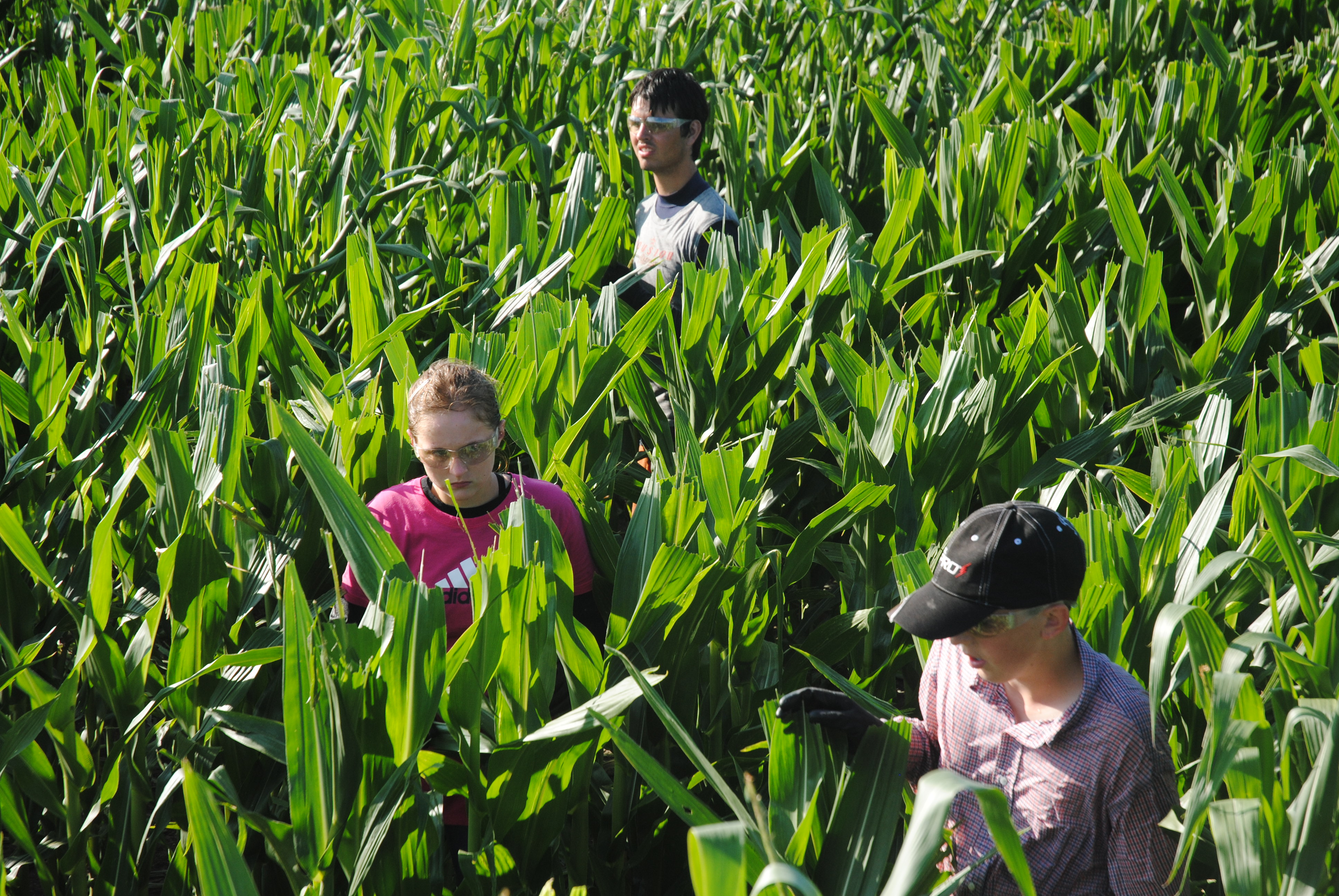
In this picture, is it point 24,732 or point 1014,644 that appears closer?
point 1014,644

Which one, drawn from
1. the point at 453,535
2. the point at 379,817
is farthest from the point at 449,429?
the point at 379,817

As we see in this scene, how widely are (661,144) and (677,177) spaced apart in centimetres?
8

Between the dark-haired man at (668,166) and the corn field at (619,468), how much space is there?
0.45 ft

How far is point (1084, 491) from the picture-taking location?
1663 mm

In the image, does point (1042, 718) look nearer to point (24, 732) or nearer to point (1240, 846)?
point (1240, 846)

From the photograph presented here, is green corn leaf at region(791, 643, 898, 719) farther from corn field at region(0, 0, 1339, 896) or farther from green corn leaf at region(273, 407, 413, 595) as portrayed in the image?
green corn leaf at region(273, 407, 413, 595)

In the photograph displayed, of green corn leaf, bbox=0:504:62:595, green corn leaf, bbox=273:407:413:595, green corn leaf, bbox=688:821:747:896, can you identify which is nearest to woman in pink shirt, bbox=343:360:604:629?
green corn leaf, bbox=273:407:413:595

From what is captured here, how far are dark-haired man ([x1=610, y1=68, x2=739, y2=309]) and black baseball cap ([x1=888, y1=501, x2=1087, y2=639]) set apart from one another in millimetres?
1485

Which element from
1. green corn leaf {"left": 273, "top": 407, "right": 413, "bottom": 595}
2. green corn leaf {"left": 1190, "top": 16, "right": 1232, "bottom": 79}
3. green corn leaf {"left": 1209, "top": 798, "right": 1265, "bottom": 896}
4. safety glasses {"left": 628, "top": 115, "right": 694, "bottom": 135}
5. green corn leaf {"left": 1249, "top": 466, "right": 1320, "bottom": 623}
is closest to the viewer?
green corn leaf {"left": 1209, "top": 798, "right": 1265, "bottom": 896}

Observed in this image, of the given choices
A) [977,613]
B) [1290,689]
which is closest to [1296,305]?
[1290,689]

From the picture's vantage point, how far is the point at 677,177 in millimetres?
2539

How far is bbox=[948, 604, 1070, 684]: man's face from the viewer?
0.99m

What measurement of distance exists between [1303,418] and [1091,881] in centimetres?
78

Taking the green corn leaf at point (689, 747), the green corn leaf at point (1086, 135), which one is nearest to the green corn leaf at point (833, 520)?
the green corn leaf at point (689, 747)
